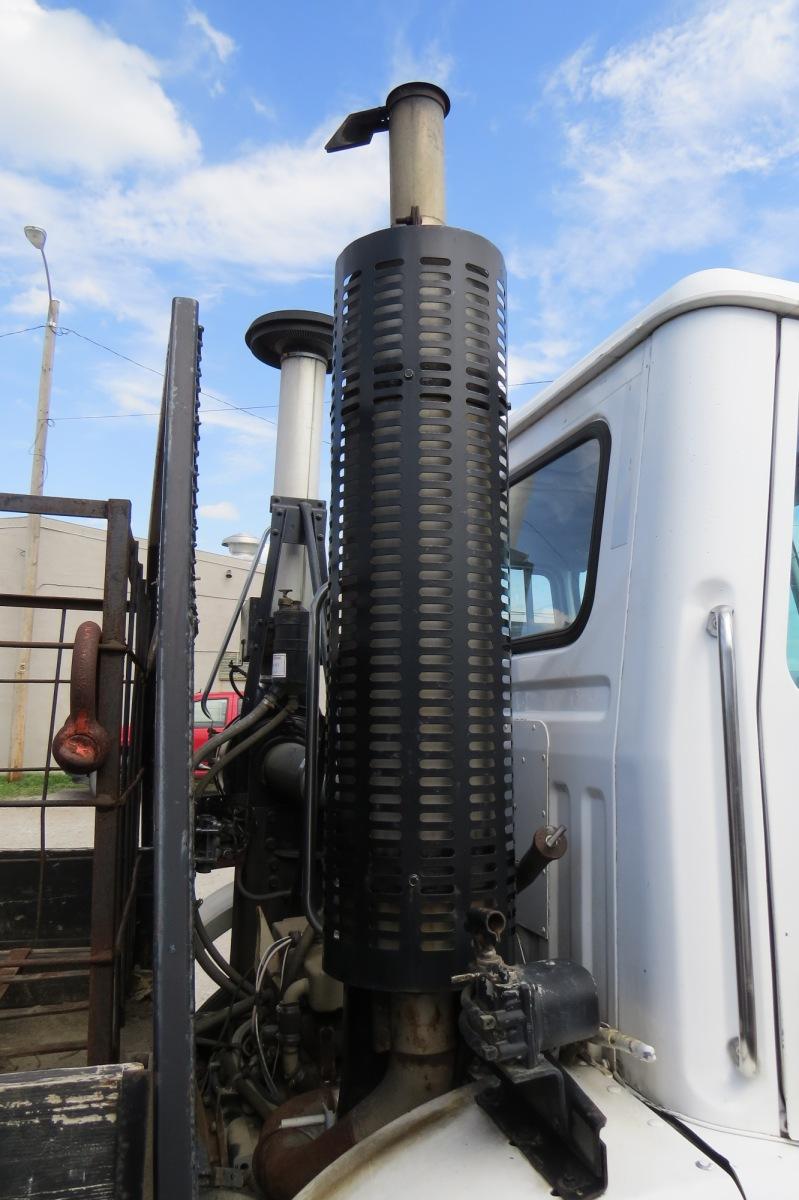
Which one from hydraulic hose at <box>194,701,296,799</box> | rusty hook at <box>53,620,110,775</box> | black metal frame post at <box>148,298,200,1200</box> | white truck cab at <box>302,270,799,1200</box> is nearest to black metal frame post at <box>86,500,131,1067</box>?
rusty hook at <box>53,620,110,775</box>

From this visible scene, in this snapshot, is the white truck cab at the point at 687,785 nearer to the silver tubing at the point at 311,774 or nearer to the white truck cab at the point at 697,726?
the white truck cab at the point at 697,726

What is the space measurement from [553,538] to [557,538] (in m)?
0.03

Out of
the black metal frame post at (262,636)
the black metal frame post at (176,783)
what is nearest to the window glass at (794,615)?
the black metal frame post at (176,783)

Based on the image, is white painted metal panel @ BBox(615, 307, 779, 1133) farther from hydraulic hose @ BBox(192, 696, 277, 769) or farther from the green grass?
the green grass

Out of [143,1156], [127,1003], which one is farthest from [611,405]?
[127,1003]

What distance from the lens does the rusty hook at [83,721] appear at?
136 centimetres

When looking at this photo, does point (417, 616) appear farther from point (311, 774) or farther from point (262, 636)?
point (262, 636)

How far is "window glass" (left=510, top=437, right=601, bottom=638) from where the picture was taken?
1.97 meters

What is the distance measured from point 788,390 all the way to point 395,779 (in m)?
1.07

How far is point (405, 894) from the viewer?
152cm

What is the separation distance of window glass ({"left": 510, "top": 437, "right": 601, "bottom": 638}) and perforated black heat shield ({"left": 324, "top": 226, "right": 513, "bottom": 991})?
314mm

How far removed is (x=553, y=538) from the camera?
2.21m

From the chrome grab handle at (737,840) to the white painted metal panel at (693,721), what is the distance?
0.04 ft

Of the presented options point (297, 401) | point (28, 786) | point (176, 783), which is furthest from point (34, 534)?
point (176, 783)
